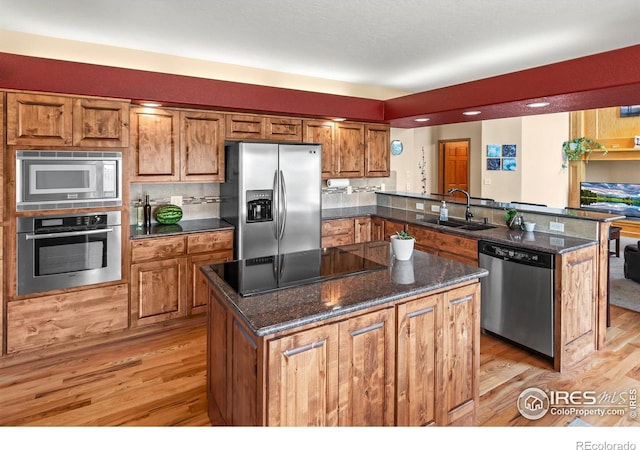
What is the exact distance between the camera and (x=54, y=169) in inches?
118

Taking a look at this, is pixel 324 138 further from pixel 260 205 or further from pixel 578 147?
pixel 578 147

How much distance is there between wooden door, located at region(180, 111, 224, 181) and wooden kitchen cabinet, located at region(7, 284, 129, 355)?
1252 millimetres

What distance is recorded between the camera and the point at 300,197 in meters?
4.25

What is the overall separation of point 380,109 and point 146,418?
13.2ft

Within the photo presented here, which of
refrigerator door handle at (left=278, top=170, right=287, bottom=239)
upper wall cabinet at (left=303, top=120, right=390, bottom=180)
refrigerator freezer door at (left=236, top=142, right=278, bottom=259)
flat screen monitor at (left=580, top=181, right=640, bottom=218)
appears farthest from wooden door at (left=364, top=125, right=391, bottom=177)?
flat screen monitor at (left=580, top=181, right=640, bottom=218)

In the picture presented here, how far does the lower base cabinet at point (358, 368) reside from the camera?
1.54 metres

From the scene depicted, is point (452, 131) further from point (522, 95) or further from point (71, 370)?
point (71, 370)

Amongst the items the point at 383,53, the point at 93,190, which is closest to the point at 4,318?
the point at 93,190

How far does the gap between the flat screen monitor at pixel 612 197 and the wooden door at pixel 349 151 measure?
587cm

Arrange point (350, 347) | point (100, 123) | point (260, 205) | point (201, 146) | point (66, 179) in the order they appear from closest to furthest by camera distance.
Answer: point (350, 347) < point (66, 179) < point (100, 123) < point (201, 146) < point (260, 205)

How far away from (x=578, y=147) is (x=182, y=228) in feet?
26.8

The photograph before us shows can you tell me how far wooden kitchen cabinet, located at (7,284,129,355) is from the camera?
9.74ft

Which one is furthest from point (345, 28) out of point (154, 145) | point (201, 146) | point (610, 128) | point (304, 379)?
point (610, 128)

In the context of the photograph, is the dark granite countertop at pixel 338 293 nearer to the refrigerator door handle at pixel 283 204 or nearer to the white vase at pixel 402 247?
the white vase at pixel 402 247
